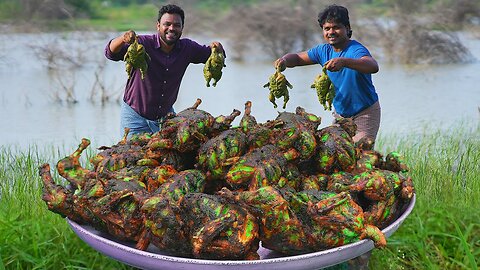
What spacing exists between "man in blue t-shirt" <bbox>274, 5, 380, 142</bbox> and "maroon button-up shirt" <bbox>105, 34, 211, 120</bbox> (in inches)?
27.0

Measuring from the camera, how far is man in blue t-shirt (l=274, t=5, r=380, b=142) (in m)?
3.53

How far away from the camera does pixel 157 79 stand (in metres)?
3.88

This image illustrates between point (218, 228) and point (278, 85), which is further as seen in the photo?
point (278, 85)

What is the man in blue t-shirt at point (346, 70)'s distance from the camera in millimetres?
3531

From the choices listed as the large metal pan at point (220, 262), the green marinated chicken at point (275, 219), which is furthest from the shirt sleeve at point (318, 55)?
the green marinated chicken at point (275, 219)

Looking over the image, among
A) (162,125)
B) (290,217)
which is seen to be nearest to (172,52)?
(162,125)

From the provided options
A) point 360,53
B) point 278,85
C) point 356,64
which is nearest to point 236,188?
point 278,85

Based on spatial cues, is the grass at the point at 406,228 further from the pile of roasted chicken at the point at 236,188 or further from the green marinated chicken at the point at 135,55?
the green marinated chicken at the point at 135,55

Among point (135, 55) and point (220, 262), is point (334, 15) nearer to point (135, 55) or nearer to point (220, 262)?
point (135, 55)

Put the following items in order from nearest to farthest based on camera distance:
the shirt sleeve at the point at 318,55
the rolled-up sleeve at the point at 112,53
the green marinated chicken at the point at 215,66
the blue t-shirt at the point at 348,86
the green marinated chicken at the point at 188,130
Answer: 1. the green marinated chicken at the point at 188,130
2. the green marinated chicken at the point at 215,66
3. the rolled-up sleeve at the point at 112,53
4. the blue t-shirt at the point at 348,86
5. the shirt sleeve at the point at 318,55

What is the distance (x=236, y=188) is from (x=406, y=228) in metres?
1.51


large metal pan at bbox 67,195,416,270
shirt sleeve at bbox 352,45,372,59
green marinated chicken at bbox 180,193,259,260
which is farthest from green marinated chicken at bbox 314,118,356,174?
shirt sleeve at bbox 352,45,372,59

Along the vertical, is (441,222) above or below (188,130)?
below

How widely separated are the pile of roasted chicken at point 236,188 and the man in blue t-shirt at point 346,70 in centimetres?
110
